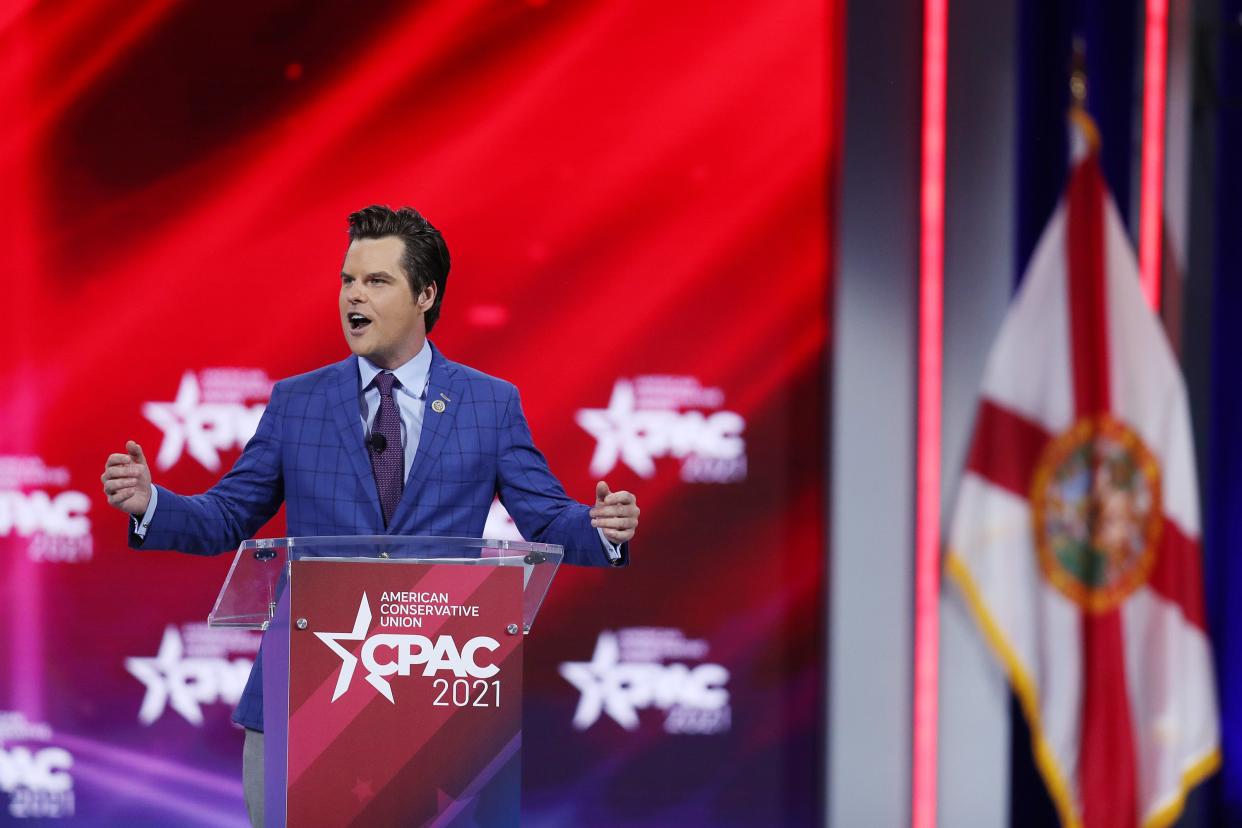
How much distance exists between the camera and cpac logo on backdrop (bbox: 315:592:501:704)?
1.46 m

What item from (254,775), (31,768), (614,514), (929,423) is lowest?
(31,768)

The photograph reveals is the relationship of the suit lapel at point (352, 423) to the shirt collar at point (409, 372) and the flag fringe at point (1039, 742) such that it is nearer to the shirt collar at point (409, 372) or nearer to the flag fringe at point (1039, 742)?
the shirt collar at point (409, 372)

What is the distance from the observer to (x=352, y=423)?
1839 millimetres

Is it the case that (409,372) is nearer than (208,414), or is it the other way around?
(409,372)

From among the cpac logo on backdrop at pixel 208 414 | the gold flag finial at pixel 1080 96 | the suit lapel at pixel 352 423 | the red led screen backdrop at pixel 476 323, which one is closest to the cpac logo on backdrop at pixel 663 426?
the red led screen backdrop at pixel 476 323

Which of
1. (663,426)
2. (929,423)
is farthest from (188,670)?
(929,423)

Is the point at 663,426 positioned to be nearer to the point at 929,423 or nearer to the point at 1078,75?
the point at 929,423

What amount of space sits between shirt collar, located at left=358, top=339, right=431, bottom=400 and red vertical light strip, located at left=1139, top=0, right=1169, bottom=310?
2172mm

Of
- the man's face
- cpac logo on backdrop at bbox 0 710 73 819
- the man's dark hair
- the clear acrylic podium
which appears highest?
the man's dark hair

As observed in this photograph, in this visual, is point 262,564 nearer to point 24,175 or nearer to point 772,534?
point 772,534

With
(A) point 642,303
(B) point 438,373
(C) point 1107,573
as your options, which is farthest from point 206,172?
(C) point 1107,573

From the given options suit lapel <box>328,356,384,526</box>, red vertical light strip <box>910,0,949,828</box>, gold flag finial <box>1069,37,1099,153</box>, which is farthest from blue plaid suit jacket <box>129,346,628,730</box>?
gold flag finial <box>1069,37,1099,153</box>

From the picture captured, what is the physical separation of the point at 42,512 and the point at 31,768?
670mm

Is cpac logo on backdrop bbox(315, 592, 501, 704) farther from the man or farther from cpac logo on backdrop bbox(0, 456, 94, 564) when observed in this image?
cpac logo on backdrop bbox(0, 456, 94, 564)
